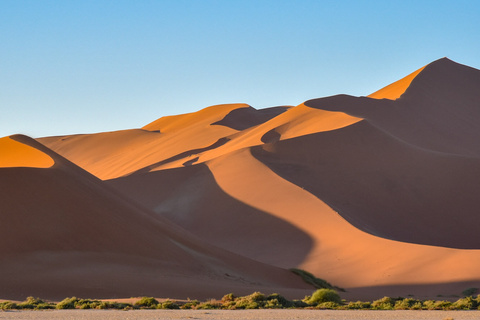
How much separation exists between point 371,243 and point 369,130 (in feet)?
67.3

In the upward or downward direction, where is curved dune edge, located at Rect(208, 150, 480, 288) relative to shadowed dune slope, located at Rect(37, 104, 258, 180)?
downward

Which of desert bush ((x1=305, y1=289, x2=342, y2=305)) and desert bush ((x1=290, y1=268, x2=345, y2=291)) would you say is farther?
desert bush ((x1=290, y1=268, x2=345, y2=291))

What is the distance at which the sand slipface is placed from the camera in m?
38.2

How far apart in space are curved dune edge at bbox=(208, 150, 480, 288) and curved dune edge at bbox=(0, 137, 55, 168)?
47.6 ft

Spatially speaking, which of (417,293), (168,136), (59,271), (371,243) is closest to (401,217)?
(371,243)

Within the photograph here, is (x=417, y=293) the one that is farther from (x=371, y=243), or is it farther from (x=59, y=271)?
(x=59, y=271)

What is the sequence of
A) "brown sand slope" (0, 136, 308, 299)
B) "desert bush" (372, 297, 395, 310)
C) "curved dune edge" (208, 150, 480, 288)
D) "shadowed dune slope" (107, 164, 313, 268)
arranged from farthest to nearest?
"shadowed dune slope" (107, 164, 313, 268) < "curved dune edge" (208, 150, 480, 288) < "brown sand slope" (0, 136, 308, 299) < "desert bush" (372, 297, 395, 310)

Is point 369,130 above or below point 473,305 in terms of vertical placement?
Answer: above

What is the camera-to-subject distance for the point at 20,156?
4200 centimetres

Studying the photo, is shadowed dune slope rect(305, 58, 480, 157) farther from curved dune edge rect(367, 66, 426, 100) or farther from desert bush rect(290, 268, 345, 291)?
desert bush rect(290, 268, 345, 291)

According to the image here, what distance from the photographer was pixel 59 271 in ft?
95.2
